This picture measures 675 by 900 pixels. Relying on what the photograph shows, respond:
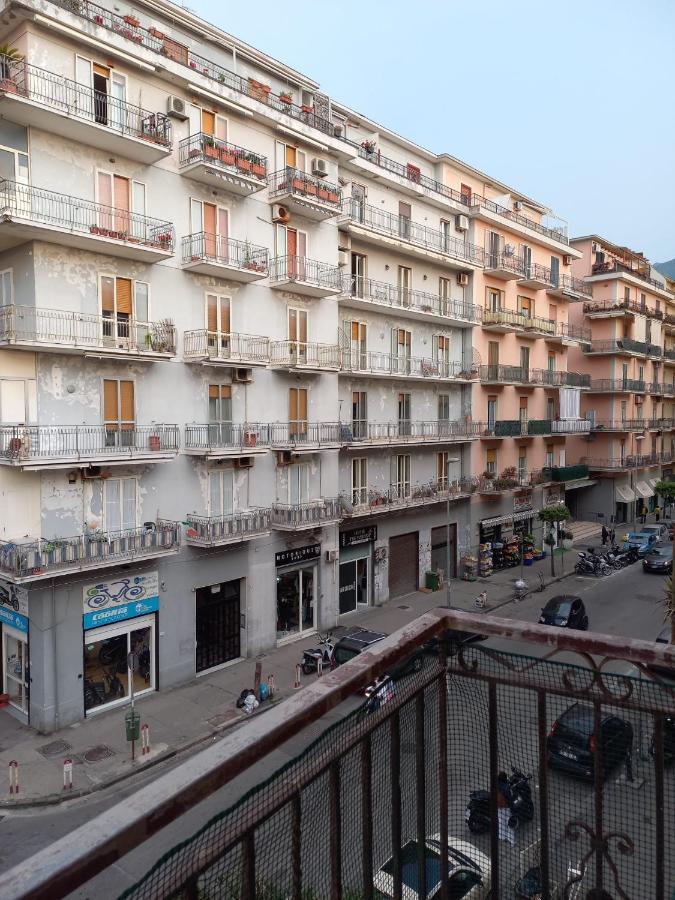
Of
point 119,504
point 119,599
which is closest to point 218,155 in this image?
point 119,504

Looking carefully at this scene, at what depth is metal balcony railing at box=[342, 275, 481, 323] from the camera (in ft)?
93.7

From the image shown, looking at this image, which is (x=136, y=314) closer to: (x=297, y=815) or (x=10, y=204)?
(x=10, y=204)

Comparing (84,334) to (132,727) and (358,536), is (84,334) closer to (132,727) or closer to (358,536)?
(132,727)

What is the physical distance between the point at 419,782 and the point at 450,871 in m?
3.06

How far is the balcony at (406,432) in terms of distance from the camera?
2841 centimetres

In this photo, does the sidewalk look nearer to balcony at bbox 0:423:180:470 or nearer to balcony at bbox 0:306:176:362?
balcony at bbox 0:423:180:470

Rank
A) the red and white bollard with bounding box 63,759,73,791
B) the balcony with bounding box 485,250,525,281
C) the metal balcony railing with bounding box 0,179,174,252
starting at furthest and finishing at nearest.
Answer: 1. the balcony with bounding box 485,250,525,281
2. the metal balcony railing with bounding box 0,179,174,252
3. the red and white bollard with bounding box 63,759,73,791

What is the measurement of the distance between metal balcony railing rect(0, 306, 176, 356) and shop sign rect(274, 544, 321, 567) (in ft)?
29.5

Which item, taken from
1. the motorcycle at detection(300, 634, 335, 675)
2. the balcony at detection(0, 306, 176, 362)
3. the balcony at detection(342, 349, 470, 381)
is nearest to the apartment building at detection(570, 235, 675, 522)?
the balcony at detection(342, 349, 470, 381)

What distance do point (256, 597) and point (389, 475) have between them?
994cm

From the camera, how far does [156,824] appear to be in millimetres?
2215

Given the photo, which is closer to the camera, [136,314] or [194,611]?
[136,314]

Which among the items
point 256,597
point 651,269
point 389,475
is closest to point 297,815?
point 256,597

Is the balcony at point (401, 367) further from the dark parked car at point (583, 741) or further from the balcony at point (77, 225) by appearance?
the dark parked car at point (583, 741)
